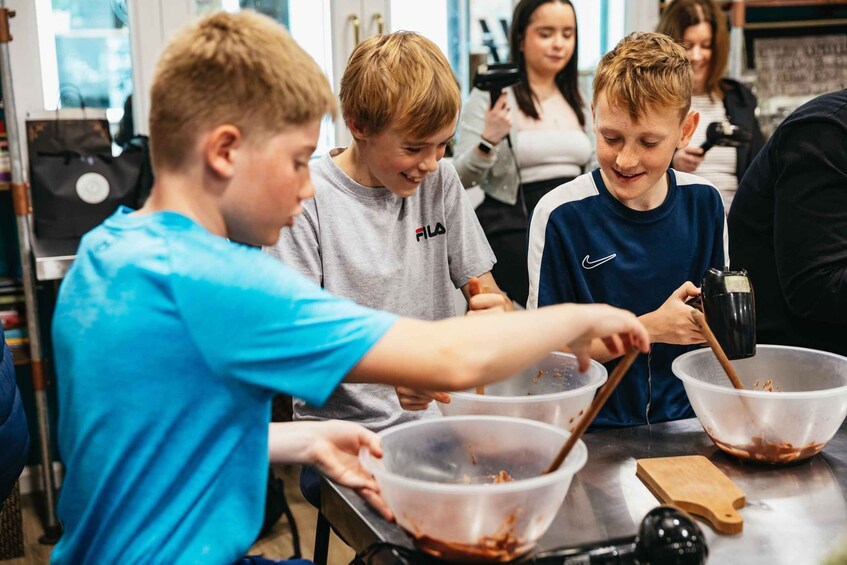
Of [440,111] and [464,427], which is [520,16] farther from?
[464,427]

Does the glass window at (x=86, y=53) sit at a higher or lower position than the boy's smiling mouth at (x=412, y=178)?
higher

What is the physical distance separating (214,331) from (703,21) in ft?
8.67

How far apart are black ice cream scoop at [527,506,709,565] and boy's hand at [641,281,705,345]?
0.50 meters

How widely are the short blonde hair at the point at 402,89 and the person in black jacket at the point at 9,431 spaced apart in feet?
2.34

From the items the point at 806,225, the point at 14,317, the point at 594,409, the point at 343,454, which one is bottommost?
the point at 14,317

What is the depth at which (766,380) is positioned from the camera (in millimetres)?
1455

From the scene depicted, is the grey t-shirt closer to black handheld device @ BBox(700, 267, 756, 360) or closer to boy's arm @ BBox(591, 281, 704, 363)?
boy's arm @ BBox(591, 281, 704, 363)

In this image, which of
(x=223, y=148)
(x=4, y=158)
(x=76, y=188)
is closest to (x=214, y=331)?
(x=223, y=148)

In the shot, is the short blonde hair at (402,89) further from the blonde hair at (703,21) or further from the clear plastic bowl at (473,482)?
the blonde hair at (703,21)

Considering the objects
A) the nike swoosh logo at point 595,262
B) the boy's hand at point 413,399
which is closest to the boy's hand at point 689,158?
the nike swoosh logo at point 595,262

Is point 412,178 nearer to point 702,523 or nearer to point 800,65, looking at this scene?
point 702,523

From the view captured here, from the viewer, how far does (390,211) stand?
168 centimetres

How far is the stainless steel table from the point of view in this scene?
3.43 feet

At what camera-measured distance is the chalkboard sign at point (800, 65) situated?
12.6ft
